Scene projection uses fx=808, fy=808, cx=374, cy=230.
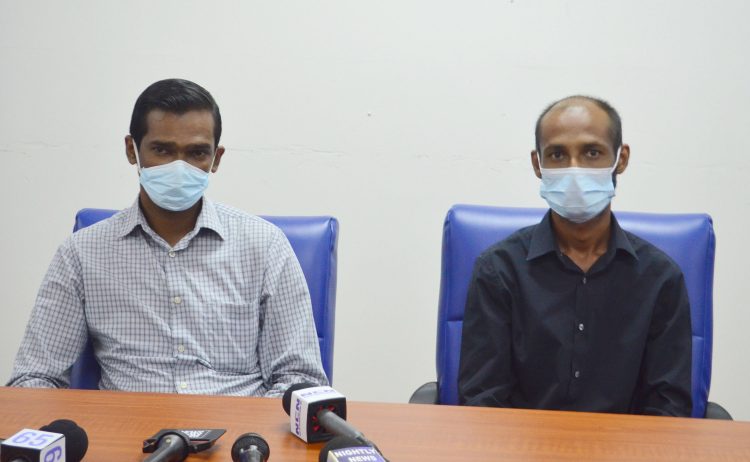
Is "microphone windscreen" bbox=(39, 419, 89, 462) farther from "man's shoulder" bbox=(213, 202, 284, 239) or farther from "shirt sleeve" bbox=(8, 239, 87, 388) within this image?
"man's shoulder" bbox=(213, 202, 284, 239)

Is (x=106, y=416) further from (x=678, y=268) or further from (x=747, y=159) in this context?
(x=747, y=159)

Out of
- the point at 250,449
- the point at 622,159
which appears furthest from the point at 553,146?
the point at 250,449

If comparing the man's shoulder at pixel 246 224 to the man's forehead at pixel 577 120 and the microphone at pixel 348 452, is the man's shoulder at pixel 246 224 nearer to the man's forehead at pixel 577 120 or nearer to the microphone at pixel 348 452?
the man's forehead at pixel 577 120

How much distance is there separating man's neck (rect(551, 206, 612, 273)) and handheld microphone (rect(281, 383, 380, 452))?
82cm

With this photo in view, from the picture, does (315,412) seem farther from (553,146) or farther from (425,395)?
(553,146)

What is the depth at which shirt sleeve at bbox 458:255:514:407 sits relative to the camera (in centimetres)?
169

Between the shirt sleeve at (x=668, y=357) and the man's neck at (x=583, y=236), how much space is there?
17 cm

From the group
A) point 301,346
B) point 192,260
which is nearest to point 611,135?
point 301,346

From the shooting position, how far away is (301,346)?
1735 millimetres

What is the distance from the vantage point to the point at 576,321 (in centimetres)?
173

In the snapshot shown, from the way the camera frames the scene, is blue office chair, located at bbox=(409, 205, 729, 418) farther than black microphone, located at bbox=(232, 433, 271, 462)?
Yes

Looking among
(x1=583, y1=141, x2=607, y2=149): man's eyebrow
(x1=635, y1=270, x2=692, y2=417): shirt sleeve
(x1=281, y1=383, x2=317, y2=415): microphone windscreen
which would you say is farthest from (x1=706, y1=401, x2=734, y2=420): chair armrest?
(x1=281, y1=383, x2=317, y2=415): microphone windscreen

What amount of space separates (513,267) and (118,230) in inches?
34.7

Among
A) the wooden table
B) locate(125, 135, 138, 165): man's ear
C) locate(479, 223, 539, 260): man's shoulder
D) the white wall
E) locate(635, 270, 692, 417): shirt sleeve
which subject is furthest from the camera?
the white wall
